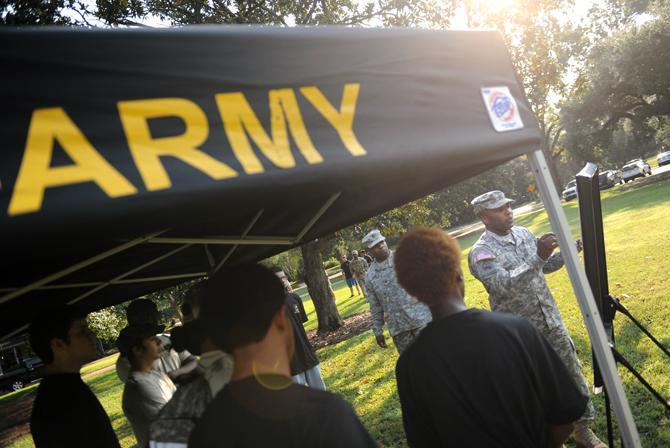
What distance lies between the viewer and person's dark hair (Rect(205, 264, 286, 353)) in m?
1.46

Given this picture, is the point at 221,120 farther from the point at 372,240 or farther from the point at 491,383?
the point at 372,240

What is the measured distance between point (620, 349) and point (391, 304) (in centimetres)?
307

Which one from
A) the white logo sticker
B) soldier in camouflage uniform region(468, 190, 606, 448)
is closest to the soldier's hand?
soldier in camouflage uniform region(468, 190, 606, 448)

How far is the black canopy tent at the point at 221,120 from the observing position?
1.26 m

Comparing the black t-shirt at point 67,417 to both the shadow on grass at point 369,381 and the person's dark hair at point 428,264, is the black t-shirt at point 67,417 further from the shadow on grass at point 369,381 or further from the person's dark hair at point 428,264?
the shadow on grass at point 369,381

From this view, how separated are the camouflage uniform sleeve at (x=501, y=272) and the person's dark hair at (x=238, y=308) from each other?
268 centimetres

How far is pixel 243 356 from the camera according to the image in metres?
1.44

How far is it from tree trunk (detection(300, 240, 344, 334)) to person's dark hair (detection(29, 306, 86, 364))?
366 inches

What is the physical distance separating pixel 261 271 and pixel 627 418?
83.4 inches

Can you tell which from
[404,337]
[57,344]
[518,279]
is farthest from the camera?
[404,337]

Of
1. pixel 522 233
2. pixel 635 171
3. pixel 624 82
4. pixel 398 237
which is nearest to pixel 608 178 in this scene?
pixel 635 171

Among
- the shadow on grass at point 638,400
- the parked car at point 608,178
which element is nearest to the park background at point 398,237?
the shadow on grass at point 638,400

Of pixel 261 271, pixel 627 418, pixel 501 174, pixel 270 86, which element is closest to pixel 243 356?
pixel 261 271

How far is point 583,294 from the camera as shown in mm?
2504
